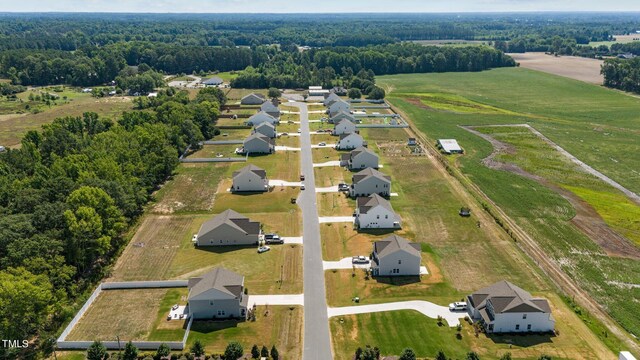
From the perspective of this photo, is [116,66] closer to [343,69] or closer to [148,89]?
[148,89]

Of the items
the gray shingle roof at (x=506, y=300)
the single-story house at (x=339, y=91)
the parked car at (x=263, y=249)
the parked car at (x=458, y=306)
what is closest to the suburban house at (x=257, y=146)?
the parked car at (x=263, y=249)

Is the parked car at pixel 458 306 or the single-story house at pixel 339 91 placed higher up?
the single-story house at pixel 339 91

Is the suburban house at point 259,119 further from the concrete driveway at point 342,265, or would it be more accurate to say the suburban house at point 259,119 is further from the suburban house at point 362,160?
the concrete driveway at point 342,265

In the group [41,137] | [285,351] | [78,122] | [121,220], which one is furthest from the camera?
[78,122]

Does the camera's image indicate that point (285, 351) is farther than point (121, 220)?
No

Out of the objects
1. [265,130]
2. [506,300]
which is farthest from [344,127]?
[506,300]

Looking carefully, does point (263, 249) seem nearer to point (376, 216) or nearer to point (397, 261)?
point (376, 216)

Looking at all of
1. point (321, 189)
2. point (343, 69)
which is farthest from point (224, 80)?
point (321, 189)
